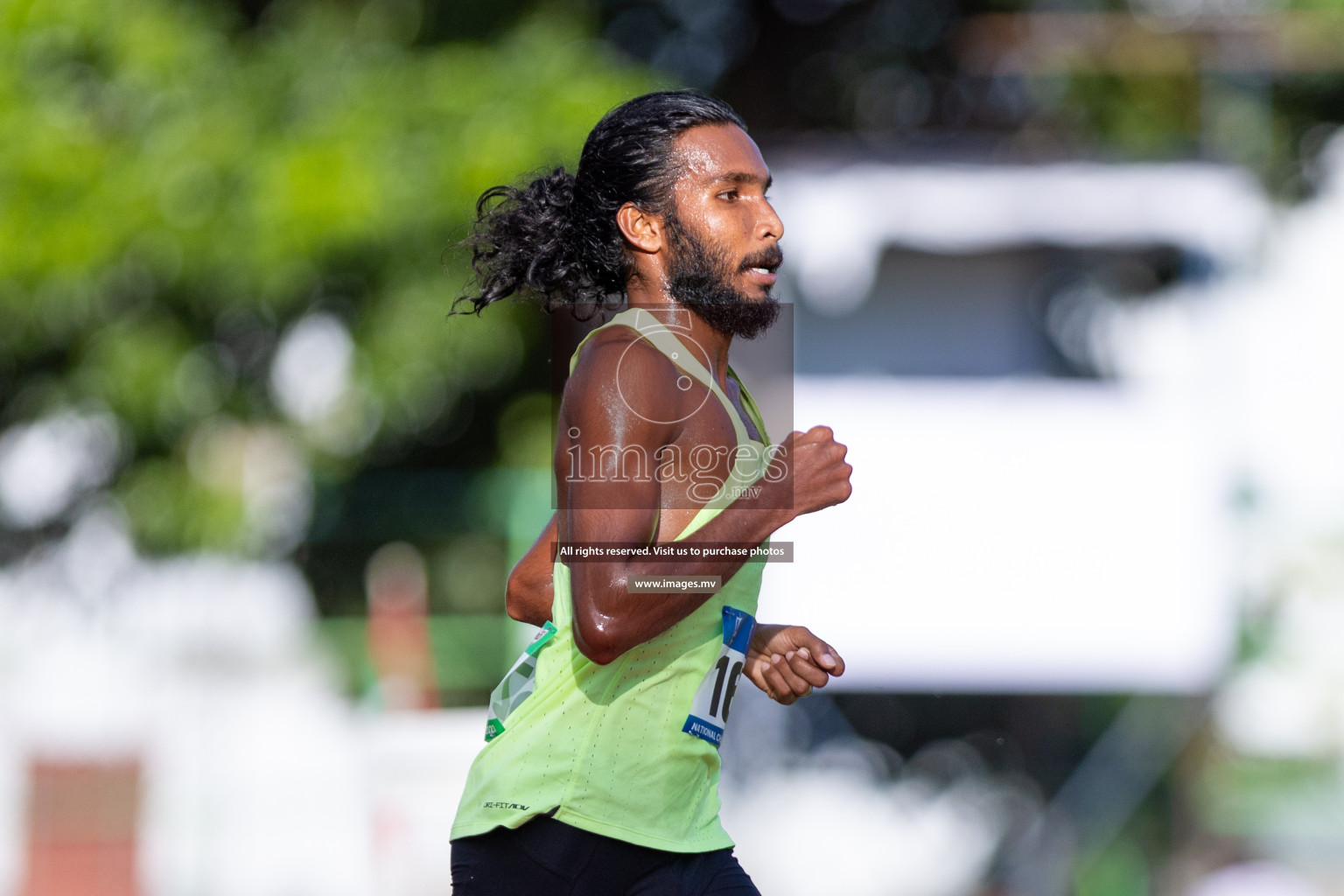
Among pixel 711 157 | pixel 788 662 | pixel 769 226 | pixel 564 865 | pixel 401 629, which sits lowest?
pixel 564 865

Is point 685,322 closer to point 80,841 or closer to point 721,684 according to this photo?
point 721,684

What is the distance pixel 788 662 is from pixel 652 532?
0.46 meters

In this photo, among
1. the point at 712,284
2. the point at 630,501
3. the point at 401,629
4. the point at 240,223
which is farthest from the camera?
the point at 401,629

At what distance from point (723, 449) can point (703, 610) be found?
25cm

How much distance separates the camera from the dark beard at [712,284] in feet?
8.48

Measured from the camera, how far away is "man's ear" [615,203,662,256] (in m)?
2.63

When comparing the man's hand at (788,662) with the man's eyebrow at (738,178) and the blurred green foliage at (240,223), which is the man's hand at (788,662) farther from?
the blurred green foliage at (240,223)

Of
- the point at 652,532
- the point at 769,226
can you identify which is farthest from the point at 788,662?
the point at 769,226

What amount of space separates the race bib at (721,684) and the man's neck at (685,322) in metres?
0.38

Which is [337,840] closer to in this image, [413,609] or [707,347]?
[413,609]

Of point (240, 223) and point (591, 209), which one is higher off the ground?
point (240, 223)

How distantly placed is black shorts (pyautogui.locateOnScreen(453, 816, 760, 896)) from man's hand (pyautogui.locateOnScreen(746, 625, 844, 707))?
32 centimetres

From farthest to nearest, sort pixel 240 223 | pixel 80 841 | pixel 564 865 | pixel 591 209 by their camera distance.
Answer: pixel 240 223, pixel 80 841, pixel 591 209, pixel 564 865

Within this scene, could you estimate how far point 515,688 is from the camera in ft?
8.56
